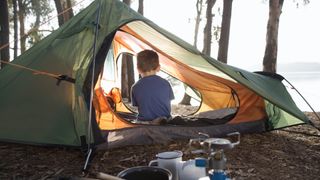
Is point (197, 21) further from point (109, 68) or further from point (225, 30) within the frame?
point (109, 68)

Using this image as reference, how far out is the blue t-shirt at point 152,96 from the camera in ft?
13.8

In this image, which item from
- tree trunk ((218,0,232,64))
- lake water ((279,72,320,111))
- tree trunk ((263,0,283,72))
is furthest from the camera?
lake water ((279,72,320,111))

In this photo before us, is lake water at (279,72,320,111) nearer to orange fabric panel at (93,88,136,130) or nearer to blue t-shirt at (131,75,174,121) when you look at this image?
blue t-shirt at (131,75,174,121)

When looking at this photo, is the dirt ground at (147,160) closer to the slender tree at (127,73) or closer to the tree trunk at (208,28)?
the slender tree at (127,73)

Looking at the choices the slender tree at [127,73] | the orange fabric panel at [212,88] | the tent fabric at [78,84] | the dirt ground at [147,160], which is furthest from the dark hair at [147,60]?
the slender tree at [127,73]

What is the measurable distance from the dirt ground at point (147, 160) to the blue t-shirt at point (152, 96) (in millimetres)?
479

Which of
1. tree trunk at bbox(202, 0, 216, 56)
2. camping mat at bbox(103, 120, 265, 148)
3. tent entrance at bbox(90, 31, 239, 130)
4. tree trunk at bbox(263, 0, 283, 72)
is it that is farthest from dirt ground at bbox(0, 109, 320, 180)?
tree trunk at bbox(202, 0, 216, 56)

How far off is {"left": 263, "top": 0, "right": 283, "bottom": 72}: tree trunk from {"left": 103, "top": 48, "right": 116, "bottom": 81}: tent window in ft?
12.6

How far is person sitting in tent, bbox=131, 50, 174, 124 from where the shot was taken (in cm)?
420

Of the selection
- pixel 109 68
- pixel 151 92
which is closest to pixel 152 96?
pixel 151 92

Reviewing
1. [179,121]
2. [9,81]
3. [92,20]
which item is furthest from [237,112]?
[9,81]

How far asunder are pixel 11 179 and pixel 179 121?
1917 mm

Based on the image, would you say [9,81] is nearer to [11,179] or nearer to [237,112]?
[11,179]

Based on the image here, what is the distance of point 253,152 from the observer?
372 centimetres
